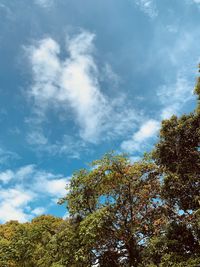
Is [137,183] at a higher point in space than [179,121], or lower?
lower

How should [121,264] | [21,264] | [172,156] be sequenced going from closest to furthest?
[172,156]
[121,264]
[21,264]

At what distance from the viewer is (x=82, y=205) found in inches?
861

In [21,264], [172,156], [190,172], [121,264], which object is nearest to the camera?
[190,172]

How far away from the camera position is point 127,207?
71.6 ft

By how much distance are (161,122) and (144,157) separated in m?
3.98

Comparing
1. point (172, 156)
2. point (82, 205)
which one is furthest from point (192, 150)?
point (82, 205)

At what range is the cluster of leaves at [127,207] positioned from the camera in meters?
18.3

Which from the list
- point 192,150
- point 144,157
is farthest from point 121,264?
point 192,150

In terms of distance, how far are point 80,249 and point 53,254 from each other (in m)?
3.19

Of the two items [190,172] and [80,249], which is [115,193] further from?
[190,172]

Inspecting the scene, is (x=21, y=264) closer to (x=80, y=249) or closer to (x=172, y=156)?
(x=80, y=249)

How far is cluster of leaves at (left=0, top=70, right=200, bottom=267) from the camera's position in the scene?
18.3 meters

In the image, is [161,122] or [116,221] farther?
[116,221]

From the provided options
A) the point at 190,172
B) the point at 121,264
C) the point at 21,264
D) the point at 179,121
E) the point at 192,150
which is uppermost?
the point at 179,121
